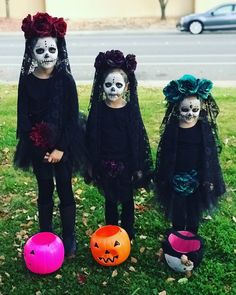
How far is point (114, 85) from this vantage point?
158 inches

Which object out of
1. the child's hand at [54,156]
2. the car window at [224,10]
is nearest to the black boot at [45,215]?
the child's hand at [54,156]

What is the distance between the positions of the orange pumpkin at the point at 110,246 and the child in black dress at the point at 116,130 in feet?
0.98

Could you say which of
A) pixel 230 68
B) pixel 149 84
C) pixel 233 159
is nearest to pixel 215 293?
pixel 233 159

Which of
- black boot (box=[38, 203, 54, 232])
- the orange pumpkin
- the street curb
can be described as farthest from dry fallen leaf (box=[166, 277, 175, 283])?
the street curb

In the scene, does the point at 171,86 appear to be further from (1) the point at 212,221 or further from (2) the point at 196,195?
(1) the point at 212,221

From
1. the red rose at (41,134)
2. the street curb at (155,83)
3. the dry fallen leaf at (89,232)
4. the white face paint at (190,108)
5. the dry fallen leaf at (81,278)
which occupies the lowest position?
the dry fallen leaf at (81,278)

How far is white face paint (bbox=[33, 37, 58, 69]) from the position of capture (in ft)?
12.8

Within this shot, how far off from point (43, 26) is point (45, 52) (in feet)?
0.63

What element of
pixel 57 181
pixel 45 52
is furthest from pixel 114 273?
pixel 45 52

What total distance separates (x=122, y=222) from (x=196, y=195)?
30.7 inches

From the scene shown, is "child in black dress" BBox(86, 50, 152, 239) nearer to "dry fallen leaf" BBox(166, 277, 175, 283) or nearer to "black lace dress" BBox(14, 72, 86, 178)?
"black lace dress" BBox(14, 72, 86, 178)

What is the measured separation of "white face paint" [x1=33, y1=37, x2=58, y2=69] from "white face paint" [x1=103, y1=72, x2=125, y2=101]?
45 centimetres

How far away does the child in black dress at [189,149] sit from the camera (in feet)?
13.0

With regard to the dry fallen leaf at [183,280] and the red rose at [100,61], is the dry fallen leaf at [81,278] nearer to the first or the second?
the dry fallen leaf at [183,280]
